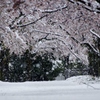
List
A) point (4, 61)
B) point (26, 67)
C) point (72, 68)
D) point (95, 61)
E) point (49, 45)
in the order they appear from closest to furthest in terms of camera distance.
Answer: point (95, 61)
point (4, 61)
point (26, 67)
point (49, 45)
point (72, 68)

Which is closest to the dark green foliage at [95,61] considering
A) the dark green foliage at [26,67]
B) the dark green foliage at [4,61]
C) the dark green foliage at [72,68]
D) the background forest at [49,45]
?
the background forest at [49,45]

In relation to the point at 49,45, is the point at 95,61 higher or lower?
lower

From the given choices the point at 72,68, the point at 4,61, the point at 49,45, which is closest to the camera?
the point at 4,61

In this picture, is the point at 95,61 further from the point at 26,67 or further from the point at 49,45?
the point at 26,67

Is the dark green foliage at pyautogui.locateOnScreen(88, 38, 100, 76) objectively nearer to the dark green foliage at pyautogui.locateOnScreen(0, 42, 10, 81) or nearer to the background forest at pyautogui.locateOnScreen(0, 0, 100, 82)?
the background forest at pyautogui.locateOnScreen(0, 0, 100, 82)

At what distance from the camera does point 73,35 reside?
14914 mm

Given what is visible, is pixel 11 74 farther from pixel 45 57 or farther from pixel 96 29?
pixel 96 29

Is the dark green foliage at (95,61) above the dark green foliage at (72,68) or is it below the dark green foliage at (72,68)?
above

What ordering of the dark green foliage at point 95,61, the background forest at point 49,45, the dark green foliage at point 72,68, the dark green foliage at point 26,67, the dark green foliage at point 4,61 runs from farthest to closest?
the dark green foliage at point 72,68
the dark green foliage at point 26,67
the dark green foliage at point 4,61
the dark green foliage at point 95,61
the background forest at point 49,45

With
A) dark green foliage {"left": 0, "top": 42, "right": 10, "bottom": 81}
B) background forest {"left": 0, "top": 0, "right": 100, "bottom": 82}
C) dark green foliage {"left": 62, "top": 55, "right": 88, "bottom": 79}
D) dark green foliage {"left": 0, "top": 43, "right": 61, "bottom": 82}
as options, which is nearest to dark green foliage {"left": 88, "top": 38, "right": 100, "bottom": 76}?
background forest {"left": 0, "top": 0, "right": 100, "bottom": 82}

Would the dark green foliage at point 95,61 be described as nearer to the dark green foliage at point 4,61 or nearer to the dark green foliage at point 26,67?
the dark green foliage at point 26,67

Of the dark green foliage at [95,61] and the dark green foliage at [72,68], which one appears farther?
the dark green foliage at [72,68]

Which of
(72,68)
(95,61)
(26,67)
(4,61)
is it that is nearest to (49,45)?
(26,67)

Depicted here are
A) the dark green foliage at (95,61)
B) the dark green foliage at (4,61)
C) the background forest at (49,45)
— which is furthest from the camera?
the dark green foliage at (4,61)
